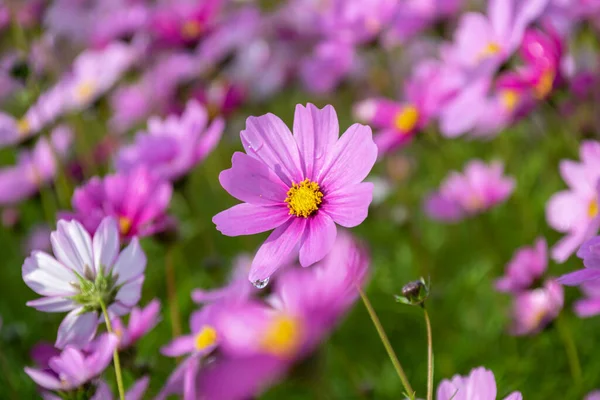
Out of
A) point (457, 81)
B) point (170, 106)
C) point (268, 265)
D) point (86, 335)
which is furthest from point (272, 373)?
point (170, 106)

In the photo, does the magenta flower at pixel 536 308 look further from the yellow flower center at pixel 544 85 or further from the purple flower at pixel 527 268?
the yellow flower center at pixel 544 85

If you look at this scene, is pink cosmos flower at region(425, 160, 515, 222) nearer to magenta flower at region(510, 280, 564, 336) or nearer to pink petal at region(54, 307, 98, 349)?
magenta flower at region(510, 280, 564, 336)

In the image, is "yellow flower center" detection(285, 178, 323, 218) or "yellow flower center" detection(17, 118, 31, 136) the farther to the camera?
"yellow flower center" detection(17, 118, 31, 136)

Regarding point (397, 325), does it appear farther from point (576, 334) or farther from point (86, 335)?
point (86, 335)

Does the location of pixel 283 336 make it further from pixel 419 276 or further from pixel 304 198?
pixel 419 276

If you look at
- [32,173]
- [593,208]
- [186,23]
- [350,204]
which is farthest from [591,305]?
[186,23]

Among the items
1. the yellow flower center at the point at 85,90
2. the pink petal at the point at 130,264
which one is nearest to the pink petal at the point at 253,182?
the pink petal at the point at 130,264

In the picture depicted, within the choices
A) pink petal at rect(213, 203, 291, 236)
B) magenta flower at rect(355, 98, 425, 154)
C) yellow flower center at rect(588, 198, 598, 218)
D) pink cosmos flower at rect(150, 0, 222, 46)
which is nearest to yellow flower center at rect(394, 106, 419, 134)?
magenta flower at rect(355, 98, 425, 154)
